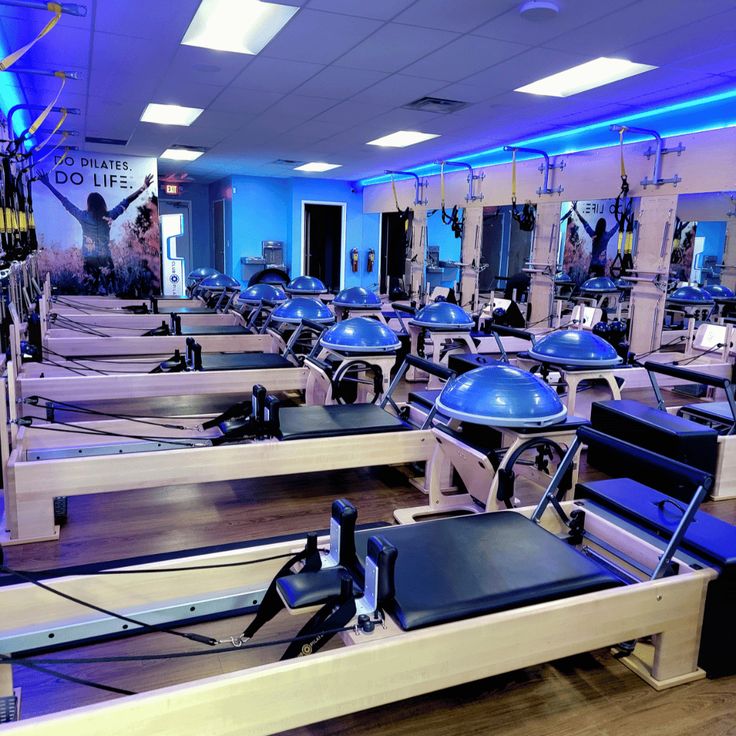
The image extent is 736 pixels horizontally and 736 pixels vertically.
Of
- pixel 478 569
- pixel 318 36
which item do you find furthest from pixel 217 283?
pixel 478 569

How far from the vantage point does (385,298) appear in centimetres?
1138

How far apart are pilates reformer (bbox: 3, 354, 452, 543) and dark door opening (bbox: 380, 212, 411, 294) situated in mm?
9109

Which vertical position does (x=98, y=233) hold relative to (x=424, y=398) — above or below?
above

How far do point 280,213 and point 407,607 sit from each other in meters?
11.7

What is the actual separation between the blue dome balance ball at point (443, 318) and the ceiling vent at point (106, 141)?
534 cm

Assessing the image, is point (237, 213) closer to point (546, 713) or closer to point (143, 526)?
point (143, 526)

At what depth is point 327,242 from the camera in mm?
13023

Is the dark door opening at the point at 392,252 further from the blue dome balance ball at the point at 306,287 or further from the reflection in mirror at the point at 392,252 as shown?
the blue dome balance ball at the point at 306,287

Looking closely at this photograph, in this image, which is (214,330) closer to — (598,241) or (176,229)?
(598,241)

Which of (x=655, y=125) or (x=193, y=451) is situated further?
(x=655, y=125)

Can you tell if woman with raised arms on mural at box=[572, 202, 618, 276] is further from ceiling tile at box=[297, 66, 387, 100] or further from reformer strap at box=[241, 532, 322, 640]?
reformer strap at box=[241, 532, 322, 640]

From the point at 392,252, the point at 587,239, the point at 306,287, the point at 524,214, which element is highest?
the point at 524,214

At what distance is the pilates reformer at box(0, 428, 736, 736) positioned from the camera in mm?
1338

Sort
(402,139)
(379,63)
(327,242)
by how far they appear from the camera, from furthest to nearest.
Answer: (327,242) < (402,139) < (379,63)
